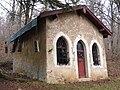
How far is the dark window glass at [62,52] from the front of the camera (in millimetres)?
13070

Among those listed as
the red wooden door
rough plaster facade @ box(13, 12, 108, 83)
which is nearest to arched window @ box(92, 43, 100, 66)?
rough plaster facade @ box(13, 12, 108, 83)

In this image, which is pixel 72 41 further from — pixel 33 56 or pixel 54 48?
pixel 33 56

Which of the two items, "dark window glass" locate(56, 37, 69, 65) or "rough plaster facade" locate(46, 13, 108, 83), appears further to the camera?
"dark window glass" locate(56, 37, 69, 65)

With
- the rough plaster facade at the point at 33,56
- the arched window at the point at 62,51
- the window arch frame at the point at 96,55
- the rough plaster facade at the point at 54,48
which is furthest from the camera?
the window arch frame at the point at 96,55

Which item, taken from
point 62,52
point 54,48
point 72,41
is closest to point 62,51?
point 62,52

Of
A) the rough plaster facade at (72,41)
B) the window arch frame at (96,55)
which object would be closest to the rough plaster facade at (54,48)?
the rough plaster facade at (72,41)

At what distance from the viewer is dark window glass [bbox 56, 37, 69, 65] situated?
13.1 m

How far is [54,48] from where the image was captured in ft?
41.7

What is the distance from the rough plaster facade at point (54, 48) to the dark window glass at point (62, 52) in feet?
0.92

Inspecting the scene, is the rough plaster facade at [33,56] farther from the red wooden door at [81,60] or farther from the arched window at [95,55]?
the arched window at [95,55]

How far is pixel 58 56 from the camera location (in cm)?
1302

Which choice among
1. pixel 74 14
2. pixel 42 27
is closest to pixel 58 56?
pixel 42 27

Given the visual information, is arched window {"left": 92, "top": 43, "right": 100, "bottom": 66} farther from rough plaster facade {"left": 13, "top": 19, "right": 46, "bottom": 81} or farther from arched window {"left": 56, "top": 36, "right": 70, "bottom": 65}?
rough plaster facade {"left": 13, "top": 19, "right": 46, "bottom": 81}

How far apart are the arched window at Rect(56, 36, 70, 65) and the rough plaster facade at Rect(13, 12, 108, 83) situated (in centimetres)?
28
